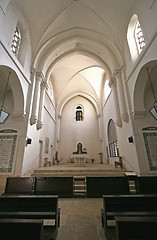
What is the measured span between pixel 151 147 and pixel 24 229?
577 cm

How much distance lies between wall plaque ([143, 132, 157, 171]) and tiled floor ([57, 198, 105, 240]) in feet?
10.0

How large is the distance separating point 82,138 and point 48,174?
8179 mm

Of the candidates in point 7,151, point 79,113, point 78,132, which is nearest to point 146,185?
point 7,151

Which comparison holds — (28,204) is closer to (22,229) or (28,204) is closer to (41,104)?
(22,229)

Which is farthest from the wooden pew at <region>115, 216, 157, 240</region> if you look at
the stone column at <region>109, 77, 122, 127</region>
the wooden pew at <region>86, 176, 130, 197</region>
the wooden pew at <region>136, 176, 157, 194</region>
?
the stone column at <region>109, 77, 122, 127</region>

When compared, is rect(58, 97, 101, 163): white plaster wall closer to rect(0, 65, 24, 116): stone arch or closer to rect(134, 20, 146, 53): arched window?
rect(0, 65, 24, 116): stone arch

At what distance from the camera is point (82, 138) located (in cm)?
1351

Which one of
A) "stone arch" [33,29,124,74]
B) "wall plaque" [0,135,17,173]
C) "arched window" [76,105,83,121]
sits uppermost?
"stone arch" [33,29,124,74]

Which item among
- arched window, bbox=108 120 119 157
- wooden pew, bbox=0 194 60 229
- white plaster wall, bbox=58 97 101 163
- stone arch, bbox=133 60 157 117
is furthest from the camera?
white plaster wall, bbox=58 97 101 163

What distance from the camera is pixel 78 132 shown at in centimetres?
1375

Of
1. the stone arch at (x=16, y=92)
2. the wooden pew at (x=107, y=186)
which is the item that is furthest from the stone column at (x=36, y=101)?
the wooden pew at (x=107, y=186)

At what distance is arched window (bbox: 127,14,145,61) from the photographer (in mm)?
5969

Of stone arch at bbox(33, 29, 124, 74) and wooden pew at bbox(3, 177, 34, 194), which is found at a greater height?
stone arch at bbox(33, 29, 124, 74)

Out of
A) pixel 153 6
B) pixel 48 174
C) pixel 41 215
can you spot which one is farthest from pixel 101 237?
pixel 153 6
